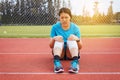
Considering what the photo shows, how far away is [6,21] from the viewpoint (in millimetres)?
14250

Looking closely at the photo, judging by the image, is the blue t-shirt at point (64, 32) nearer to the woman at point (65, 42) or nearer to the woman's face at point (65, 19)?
the woman at point (65, 42)

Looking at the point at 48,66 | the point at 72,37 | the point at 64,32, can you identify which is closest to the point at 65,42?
the point at 64,32

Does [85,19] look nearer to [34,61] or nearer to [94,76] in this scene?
[34,61]

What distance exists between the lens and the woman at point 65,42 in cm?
487

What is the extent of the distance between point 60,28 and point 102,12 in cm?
832

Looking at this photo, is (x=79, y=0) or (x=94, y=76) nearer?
(x=94, y=76)

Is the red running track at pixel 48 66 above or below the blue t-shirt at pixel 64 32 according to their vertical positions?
below

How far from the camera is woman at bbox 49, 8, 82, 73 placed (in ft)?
16.0

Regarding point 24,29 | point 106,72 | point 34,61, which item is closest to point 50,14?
point 24,29

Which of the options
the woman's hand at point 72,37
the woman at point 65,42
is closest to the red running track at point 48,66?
the woman at point 65,42

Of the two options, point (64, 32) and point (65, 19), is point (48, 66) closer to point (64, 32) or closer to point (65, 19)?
point (64, 32)

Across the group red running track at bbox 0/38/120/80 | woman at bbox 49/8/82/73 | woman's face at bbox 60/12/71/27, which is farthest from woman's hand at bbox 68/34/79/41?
red running track at bbox 0/38/120/80

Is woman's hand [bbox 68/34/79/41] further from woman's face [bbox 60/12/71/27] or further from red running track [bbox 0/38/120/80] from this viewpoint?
red running track [bbox 0/38/120/80]

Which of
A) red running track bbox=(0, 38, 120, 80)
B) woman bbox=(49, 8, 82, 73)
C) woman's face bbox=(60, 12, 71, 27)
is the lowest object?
red running track bbox=(0, 38, 120, 80)
